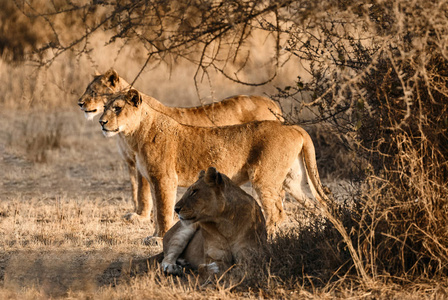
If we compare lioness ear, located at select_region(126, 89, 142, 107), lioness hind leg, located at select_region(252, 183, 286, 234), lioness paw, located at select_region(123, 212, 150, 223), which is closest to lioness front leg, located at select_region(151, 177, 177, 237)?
lioness ear, located at select_region(126, 89, 142, 107)

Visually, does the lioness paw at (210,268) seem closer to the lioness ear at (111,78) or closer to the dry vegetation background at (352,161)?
the dry vegetation background at (352,161)

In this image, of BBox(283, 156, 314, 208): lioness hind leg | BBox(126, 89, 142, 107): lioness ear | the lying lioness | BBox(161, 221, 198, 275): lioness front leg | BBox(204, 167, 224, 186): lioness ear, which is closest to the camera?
the lying lioness

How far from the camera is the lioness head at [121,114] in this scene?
8305mm

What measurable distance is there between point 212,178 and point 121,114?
2.42m

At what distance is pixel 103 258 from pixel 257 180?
220cm

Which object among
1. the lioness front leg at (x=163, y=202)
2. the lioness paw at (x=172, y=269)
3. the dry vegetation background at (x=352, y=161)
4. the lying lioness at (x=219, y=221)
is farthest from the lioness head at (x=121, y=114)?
the lioness paw at (x=172, y=269)

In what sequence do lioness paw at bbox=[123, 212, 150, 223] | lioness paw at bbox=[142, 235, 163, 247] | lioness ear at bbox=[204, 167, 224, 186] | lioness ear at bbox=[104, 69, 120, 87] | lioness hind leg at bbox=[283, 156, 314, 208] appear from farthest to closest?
Result: lioness paw at bbox=[123, 212, 150, 223], lioness ear at bbox=[104, 69, 120, 87], lioness hind leg at bbox=[283, 156, 314, 208], lioness paw at bbox=[142, 235, 163, 247], lioness ear at bbox=[204, 167, 224, 186]

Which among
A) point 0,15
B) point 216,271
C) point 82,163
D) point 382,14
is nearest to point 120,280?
point 216,271

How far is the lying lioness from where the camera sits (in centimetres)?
615

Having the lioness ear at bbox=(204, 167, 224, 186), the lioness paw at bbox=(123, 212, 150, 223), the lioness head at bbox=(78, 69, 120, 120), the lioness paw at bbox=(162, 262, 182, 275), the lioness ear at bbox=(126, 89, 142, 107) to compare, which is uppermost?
the lioness head at bbox=(78, 69, 120, 120)

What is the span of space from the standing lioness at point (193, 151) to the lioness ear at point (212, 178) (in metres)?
2.08

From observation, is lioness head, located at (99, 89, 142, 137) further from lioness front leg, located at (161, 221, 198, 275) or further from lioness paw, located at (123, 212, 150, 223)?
lioness front leg, located at (161, 221, 198, 275)

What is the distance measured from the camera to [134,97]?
27.5 ft

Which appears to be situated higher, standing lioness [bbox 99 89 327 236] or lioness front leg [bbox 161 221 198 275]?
standing lioness [bbox 99 89 327 236]
